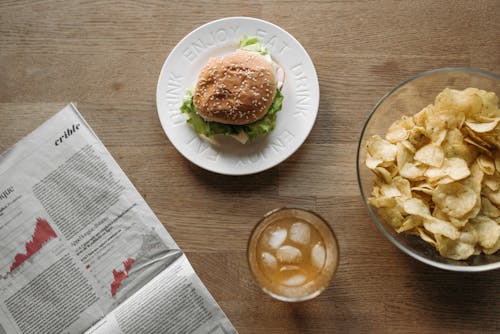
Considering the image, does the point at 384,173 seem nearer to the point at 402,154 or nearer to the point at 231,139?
the point at 402,154

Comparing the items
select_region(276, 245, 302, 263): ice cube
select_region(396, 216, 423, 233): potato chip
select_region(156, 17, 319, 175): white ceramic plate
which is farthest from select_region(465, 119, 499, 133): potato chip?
select_region(276, 245, 302, 263): ice cube

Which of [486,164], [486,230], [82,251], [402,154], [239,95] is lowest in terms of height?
[486,230]

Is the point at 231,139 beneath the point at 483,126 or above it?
above

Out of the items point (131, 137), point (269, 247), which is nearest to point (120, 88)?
point (131, 137)

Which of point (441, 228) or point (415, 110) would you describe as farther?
point (415, 110)

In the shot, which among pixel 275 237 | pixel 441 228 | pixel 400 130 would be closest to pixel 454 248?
pixel 441 228

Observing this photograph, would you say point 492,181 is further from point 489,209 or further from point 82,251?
point 82,251

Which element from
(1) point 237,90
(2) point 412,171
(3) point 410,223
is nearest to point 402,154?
(2) point 412,171
